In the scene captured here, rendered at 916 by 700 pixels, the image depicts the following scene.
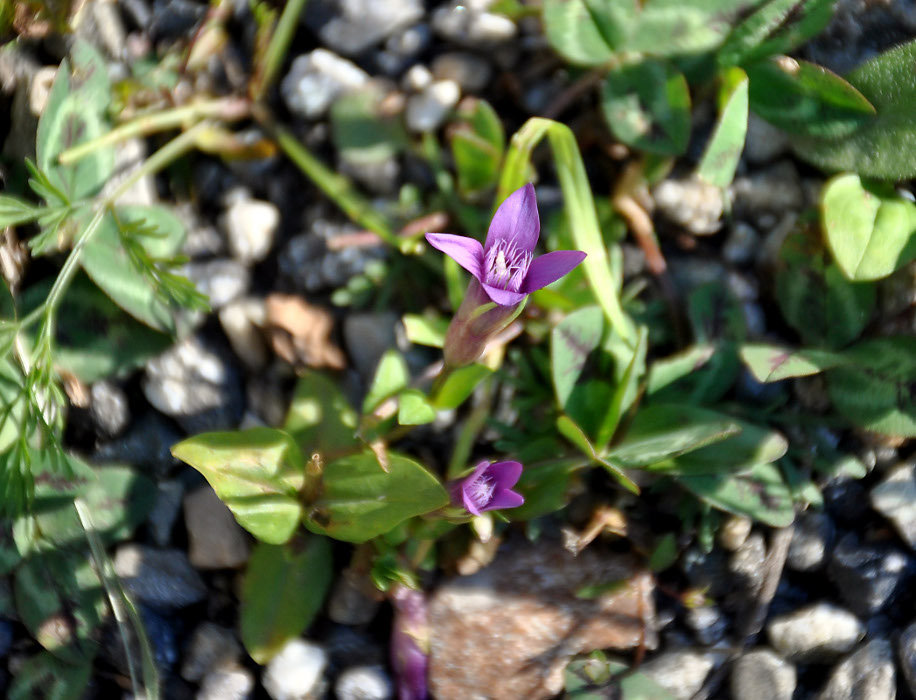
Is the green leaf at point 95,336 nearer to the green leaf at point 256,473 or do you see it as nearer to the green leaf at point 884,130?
the green leaf at point 256,473

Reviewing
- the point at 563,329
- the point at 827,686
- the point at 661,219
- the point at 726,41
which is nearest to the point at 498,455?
the point at 563,329

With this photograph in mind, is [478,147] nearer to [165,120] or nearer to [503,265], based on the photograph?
[503,265]

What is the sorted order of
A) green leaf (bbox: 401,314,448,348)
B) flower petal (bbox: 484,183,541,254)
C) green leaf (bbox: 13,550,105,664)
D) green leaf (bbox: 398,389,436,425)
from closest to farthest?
1. flower petal (bbox: 484,183,541,254)
2. green leaf (bbox: 398,389,436,425)
3. green leaf (bbox: 401,314,448,348)
4. green leaf (bbox: 13,550,105,664)

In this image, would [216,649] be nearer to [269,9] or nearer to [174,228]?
[174,228]

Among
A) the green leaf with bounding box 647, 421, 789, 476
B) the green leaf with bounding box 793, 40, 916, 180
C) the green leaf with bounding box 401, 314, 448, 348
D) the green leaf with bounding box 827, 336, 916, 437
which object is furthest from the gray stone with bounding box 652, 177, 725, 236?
the green leaf with bounding box 401, 314, 448, 348

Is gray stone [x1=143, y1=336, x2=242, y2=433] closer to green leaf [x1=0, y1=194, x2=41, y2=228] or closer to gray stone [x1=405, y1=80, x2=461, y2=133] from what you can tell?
green leaf [x1=0, y1=194, x2=41, y2=228]

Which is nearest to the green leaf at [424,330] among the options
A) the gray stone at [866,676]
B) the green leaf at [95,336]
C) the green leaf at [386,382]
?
the green leaf at [386,382]
